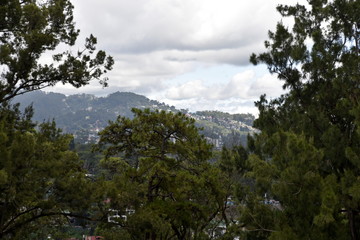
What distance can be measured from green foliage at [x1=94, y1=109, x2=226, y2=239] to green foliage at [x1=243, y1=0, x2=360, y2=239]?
5.84 ft

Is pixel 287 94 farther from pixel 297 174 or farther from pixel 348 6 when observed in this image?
pixel 297 174

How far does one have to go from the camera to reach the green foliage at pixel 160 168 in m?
8.92

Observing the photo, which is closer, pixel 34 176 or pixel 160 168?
pixel 34 176

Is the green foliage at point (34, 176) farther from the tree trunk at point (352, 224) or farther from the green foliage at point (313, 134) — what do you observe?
the tree trunk at point (352, 224)

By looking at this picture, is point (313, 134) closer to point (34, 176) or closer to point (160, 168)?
point (160, 168)

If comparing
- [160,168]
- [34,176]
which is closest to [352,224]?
[160,168]

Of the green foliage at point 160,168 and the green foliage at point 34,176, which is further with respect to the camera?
the green foliage at point 160,168

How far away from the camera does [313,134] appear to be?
8930 mm

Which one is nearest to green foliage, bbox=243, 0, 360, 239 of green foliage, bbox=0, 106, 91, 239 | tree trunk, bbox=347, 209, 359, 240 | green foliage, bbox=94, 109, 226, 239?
tree trunk, bbox=347, 209, 359, 240

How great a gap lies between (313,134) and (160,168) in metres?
4.27

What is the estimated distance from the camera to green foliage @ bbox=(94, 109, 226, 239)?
29.3 feet

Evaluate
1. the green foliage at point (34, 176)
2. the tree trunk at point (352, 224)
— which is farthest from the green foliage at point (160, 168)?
the tree trunk at point (352, 224)

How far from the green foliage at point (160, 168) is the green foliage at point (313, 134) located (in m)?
1.78

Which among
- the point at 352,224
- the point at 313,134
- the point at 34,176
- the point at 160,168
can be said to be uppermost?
the point at 313,134
